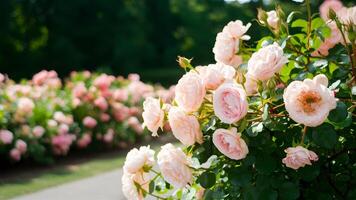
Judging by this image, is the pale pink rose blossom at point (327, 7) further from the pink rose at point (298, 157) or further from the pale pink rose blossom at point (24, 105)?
the pale pink rose blossom at point (24, 105)

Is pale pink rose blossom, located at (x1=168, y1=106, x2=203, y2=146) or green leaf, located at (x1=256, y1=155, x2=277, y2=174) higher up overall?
pale pink rose blossom, located at (x1=168, y1=106, x2=203, y2=146)

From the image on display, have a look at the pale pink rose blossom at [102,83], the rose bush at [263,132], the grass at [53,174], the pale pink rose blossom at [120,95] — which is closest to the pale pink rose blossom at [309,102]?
the rose bush at [263,132]

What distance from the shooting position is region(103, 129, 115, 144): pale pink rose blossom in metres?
9.51

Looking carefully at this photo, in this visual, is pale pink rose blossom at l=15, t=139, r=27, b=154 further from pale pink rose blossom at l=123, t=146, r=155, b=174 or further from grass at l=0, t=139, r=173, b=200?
pale pink rose blossom at l=123, t=146, r=155, b=174

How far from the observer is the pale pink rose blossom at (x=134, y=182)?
2.35m

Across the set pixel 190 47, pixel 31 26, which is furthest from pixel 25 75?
pixel 190 47

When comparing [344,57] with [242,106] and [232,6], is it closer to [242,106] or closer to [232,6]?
[242,106]

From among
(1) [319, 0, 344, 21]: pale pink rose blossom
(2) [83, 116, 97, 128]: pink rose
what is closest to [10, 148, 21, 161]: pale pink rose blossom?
(2) [83, 116, 97, 128]: pink rose

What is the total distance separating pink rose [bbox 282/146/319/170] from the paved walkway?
3.64 meters

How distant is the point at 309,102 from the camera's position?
1985mm

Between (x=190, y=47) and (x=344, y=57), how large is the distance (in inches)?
1612

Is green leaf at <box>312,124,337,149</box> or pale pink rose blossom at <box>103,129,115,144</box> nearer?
green leaf at <box>312,124,337,149</box>

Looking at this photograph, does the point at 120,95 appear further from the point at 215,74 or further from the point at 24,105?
the point at 215,74

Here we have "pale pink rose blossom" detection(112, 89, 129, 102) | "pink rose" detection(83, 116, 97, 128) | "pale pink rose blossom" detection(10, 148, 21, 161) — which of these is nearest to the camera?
"pale pink rose blossom" detection(10, 148, 21, 161)
